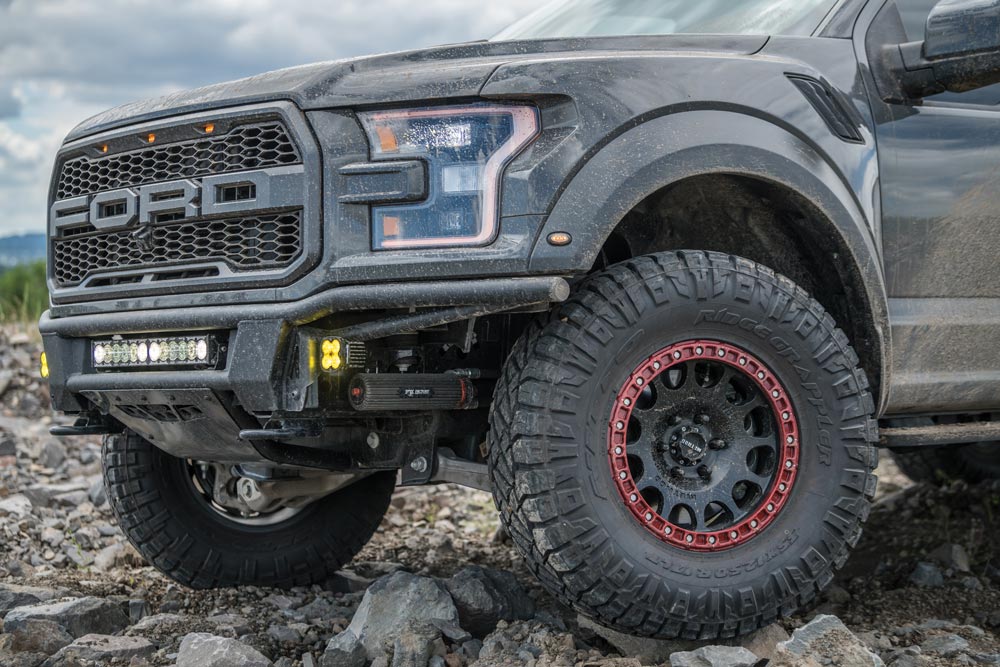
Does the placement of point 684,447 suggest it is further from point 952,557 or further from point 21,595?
point 21,595

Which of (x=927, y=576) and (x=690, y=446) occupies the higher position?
(x=690, y=446)

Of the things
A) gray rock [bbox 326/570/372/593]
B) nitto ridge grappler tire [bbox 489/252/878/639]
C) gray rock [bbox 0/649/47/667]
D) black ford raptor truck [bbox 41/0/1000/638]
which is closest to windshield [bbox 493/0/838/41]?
black ford raptor truck [bbox 41/0/1000/638]

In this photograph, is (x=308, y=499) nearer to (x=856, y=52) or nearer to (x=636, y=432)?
(x=636, y=432)

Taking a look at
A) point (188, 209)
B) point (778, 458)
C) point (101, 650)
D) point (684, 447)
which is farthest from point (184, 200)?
point (778, 458)

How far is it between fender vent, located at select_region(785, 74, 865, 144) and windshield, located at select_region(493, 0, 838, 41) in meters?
0.30

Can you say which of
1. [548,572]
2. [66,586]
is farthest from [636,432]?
[66,586]

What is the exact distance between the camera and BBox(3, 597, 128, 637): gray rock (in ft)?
12.2

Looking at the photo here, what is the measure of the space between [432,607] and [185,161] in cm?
154

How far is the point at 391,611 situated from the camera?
11.5ft

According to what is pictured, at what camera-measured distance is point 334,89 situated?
3104 millimetres

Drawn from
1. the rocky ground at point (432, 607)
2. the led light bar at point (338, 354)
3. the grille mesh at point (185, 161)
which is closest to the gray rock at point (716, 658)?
the rocky ground at point (432, 607)

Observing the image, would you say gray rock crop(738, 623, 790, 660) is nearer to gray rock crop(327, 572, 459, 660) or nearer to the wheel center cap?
the wheel center cap

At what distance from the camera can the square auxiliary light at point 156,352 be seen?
3.23 metres

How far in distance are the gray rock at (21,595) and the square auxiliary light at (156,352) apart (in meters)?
1.03
